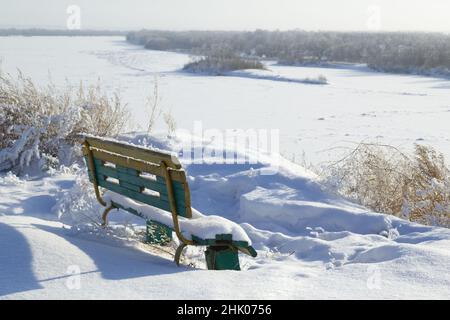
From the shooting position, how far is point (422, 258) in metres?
4.34

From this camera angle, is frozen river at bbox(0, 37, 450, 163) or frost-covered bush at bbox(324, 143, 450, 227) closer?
frost-covered bush at bbox(324, 143, 450, 227)

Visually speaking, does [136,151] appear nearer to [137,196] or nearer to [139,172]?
[139,172]

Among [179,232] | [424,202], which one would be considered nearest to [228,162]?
[424,202]

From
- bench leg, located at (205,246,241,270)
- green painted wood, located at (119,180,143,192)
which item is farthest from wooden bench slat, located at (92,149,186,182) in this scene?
bench leg, located at (205,246,241,270)

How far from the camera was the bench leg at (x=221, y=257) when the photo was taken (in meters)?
4.39

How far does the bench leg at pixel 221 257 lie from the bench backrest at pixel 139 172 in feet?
1.10

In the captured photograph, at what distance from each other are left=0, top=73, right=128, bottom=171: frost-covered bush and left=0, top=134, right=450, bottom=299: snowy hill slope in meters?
0.45

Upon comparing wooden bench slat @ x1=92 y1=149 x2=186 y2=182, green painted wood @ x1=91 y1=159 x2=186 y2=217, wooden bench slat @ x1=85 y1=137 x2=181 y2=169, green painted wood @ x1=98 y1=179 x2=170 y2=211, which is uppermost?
wooden bench slat @ x1=85 y1=137 x2=181 y2=169

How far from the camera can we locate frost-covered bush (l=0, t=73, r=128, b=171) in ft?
27.1

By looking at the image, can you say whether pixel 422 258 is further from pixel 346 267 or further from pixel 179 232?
pixel 179 232

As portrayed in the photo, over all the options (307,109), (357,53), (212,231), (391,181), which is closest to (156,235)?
(212,231)

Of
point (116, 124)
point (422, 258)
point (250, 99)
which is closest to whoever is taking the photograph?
point (422, 258)

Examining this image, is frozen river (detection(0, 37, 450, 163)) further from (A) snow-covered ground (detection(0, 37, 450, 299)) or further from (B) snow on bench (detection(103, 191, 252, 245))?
(B) snow on bench (detection(103, 191, 252, 245))
